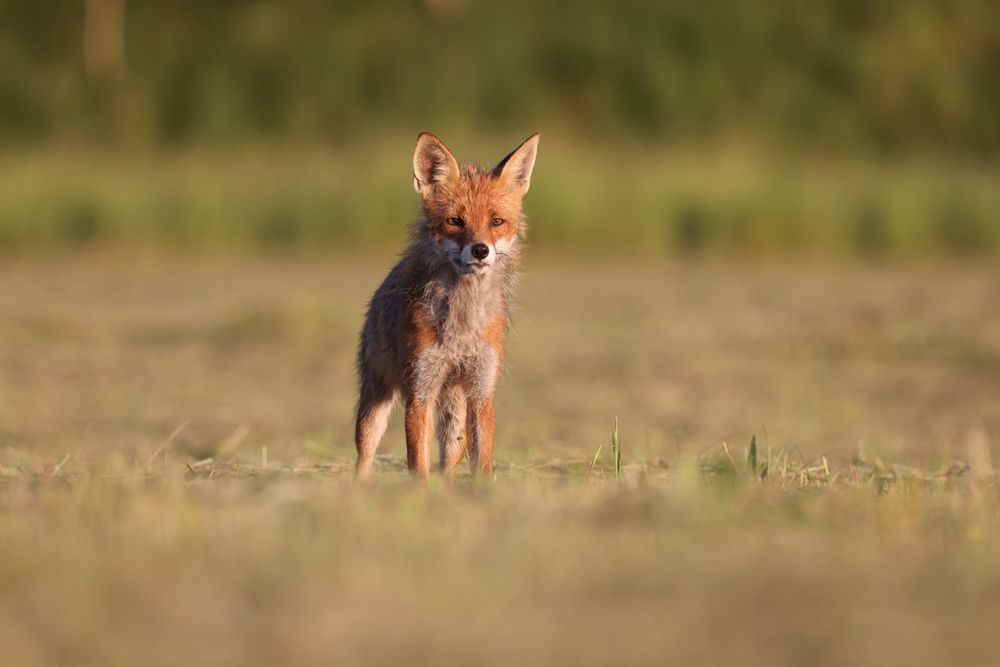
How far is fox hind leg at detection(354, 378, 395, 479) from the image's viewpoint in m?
5.45

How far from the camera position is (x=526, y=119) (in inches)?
789

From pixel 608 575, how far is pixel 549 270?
13236 millimetres

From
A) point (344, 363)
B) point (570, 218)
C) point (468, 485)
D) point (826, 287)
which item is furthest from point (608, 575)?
point (570, 218)

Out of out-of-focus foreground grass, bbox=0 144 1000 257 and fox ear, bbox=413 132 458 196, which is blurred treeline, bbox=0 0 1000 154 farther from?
fox ear, bbox=413 132 458 196

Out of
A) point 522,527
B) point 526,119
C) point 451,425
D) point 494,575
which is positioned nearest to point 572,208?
point 526,119

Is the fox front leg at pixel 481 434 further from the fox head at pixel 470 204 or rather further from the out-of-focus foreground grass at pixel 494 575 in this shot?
the out-of-focus foreground grass at pixel 494 575

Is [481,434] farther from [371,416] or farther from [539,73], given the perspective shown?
[539,73]

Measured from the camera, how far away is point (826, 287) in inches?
575

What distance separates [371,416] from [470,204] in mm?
880

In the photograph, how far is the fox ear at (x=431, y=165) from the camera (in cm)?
546

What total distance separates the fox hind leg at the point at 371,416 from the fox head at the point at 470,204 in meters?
0.59

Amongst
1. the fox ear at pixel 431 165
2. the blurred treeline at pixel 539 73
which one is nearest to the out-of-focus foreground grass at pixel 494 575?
the fox ear at pixel 431 165

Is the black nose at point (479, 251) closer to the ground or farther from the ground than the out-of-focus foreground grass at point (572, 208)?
closer to the ground

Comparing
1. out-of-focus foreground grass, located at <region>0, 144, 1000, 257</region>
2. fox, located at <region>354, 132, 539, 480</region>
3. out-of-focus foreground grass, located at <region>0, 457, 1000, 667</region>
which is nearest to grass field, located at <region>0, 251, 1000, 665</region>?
out-of-focus foreground grass, located at <region>0, 457, 1000, 667</region>
